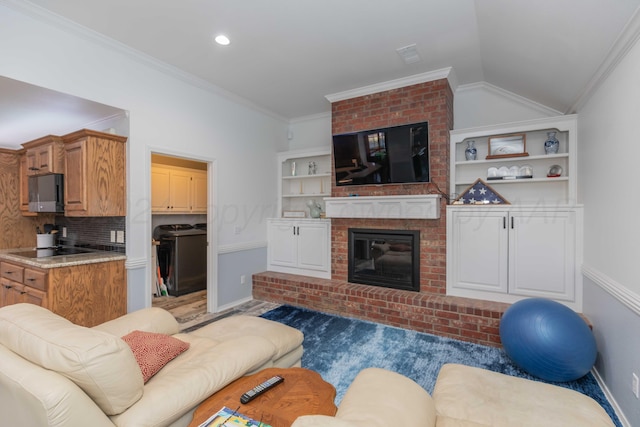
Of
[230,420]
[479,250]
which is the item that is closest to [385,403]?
[230,420]

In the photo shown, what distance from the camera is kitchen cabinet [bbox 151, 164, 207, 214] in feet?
15.8

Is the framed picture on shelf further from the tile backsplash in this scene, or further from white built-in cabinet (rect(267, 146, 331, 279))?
the tile backsplash

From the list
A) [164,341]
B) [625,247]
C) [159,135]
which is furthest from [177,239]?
[625,247]

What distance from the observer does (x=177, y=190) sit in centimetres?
511

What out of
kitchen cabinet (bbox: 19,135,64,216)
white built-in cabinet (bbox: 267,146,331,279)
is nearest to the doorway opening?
white built-in cabinet (bbox: 267,146,331,279)

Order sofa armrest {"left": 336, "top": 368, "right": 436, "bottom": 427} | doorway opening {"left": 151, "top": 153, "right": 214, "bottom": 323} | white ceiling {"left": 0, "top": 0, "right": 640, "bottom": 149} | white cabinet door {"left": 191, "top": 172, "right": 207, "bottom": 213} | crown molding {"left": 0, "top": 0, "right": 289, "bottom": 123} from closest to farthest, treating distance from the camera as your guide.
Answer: sofa armrest {"left": 336, "top": 368, "right": 436, "bottom": 427} < white ceiling {"left": 0, "top": 0, "right": 640, "bottom": 149} < crown molding {"left": 0, "top": 0, "right": 289, "bottom": 123} < doorway opening {"left": 151, "top": 153, "right": 214, "bottom": 323} < white cabinet door {"left": 191, "top": 172, "right": 207, "bottom": 213}

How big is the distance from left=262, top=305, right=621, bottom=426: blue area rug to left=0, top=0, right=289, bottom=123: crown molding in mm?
3014

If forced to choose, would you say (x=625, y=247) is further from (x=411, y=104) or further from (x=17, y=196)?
(x=17, y=196)

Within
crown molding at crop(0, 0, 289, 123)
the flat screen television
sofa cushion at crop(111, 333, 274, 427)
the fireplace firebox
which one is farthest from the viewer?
the fireplace firebox

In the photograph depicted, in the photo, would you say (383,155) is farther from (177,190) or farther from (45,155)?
(45,155)

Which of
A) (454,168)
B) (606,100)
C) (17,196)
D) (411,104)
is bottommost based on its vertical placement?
(17,196)

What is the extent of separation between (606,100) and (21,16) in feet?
14.4

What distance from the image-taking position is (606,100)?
2.24 metres

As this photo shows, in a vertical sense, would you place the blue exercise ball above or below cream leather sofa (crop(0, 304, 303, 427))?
below
